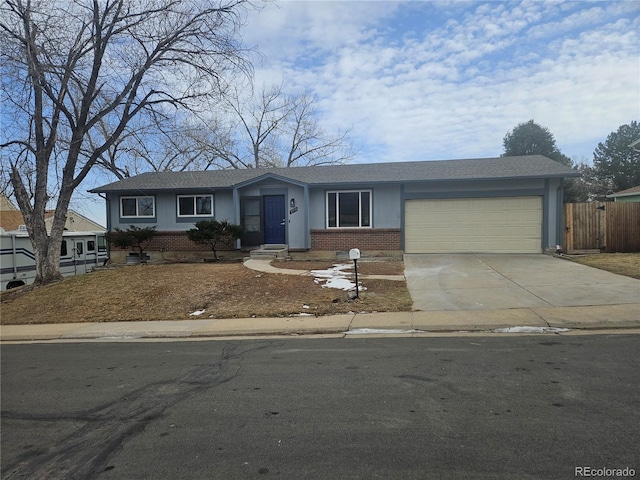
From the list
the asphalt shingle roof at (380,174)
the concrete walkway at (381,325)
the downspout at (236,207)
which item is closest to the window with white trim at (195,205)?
the asphalt shingle roof at (380,174)

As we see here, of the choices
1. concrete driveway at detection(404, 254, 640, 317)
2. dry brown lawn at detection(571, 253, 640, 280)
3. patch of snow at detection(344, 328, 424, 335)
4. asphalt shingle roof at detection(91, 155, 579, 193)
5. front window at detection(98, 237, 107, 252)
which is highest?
asphalt shingle roof at detection(91, 155, 579, 193)

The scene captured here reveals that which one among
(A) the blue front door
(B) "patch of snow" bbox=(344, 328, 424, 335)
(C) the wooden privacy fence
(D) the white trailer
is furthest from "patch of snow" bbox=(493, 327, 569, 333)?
(D) the white trailer

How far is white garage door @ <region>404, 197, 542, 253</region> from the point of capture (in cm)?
1659

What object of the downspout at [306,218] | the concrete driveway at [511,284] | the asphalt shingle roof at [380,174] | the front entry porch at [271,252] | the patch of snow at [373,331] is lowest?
the patch of snow at [373,331]

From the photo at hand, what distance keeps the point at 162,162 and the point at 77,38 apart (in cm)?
2103

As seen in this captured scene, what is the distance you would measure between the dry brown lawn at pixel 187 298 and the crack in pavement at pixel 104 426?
4.05 metres

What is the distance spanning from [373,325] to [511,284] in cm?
487

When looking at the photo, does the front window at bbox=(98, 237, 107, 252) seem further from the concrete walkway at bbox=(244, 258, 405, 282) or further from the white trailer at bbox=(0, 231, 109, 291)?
the concrete walkway at bbox=(244, 258, 405, 282)

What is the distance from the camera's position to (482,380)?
482 cm

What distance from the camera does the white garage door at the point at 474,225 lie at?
1659cm

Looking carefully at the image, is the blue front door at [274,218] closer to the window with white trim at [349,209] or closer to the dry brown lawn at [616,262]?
the window with white trim at [349,209]

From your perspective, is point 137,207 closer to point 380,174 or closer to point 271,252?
point 271,252

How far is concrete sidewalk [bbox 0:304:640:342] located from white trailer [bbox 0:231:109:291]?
8109 millimetres

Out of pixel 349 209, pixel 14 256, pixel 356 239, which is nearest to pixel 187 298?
pixel 356 239
